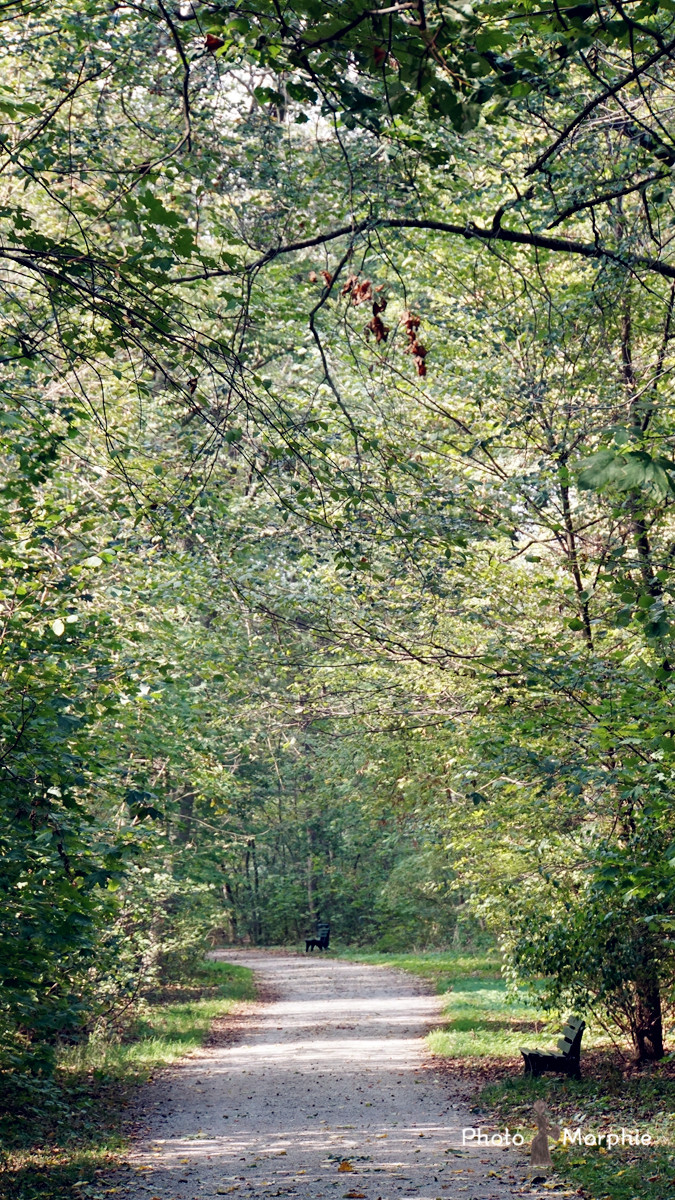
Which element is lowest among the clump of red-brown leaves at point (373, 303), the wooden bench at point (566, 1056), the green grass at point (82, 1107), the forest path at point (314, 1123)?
the forest path at point (314, 1123)

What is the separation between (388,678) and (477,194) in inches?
226

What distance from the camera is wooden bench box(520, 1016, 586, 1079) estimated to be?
9.25 m

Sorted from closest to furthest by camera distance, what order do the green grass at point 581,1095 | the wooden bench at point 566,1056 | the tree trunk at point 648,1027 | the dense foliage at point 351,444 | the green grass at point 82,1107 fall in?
1. the dense foliage at point 351,444
2. the green grass at point 581,1095
3. the green grass at point 82,1107
4. the wooden bench at point 566,1056
5. the tree trunk at point 648,1027

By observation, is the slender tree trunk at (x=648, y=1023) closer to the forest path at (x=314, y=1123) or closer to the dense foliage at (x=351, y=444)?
the dense foliage at (x=351, y=444)

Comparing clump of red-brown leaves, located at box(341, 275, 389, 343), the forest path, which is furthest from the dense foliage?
the forest path

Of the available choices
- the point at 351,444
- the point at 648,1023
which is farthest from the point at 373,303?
the point at 648,1023

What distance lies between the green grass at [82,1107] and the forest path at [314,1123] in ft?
0.99

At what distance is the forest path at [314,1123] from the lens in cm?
668

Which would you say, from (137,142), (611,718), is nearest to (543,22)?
(611,718)

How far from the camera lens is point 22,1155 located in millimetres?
7281

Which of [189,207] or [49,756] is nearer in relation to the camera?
[49,756]

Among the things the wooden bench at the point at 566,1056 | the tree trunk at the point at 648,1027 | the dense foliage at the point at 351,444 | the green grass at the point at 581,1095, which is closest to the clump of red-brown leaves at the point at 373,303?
the dense foliage at the point at 351,444

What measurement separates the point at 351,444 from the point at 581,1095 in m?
6.24

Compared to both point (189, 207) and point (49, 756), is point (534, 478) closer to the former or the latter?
point (189, 207)
